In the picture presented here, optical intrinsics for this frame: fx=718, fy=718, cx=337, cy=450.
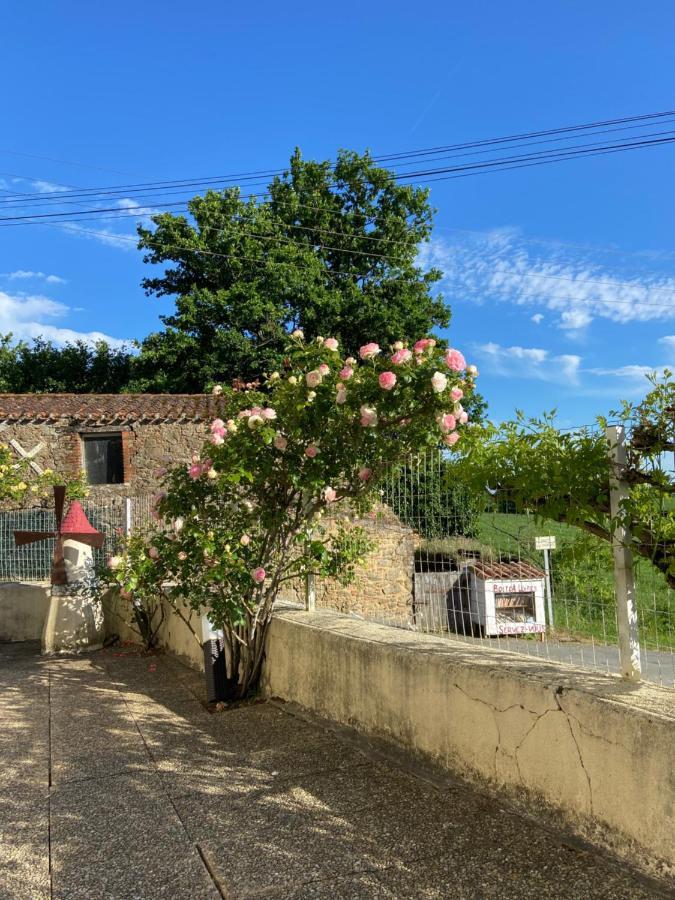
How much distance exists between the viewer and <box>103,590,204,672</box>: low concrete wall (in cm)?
796

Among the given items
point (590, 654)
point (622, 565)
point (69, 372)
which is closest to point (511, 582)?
point (590, 654)

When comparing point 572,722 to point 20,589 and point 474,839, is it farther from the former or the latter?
point 20,589

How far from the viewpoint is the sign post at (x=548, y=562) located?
3744mm

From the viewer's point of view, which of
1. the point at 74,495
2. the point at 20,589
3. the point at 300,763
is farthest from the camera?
the point at 74,495

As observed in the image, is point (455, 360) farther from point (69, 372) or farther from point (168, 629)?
point (69, 372)

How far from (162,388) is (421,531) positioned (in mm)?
23273

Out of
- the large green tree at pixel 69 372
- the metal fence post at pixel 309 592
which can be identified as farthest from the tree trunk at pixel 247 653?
the large green tree at pixel 69 372

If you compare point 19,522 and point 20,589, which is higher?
point 19,522

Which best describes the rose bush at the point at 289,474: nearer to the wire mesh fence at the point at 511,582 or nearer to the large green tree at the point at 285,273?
the wire mesh fence at the point at 511,582

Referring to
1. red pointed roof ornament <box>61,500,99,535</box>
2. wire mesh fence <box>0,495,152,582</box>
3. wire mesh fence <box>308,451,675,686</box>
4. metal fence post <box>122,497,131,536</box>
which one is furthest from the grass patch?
wire mesh fence <box>0,495,152,582</box>

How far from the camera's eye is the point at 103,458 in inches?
827

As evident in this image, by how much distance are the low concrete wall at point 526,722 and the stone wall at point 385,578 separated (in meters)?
0.28

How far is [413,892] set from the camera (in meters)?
2.83

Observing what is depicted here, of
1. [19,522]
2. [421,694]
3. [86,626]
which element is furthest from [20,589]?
[421,694]
